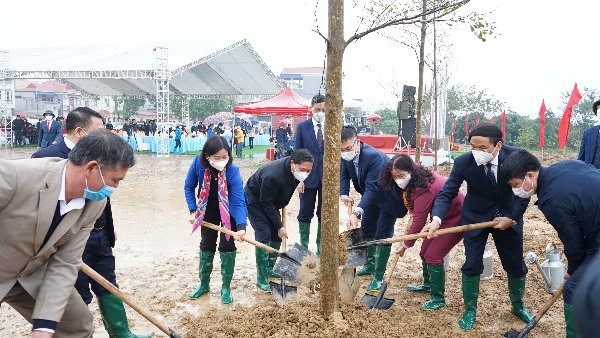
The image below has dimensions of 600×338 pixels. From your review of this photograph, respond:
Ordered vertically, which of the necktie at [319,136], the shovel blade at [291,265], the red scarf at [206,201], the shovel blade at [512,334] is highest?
the necktie at [319,136]

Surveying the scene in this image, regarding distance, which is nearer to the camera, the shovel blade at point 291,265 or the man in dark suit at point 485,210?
the man in dark suit at point 485,210

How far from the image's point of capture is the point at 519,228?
4.27 m

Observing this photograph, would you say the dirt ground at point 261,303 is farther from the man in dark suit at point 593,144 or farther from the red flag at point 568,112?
the red flag at point 568,112

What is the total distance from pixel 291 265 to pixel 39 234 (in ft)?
9.08

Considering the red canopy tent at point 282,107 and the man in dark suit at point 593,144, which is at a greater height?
the red canopy tent at point 282,107

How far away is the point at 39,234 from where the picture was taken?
2418mm

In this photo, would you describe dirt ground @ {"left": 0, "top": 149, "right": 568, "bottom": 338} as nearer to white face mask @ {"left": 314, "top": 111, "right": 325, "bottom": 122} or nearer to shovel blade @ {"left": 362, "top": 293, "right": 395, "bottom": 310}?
→ shovel blade @ {"left": 362, "top": 293, "right": 395, "bottom": 310}

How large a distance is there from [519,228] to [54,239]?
11.7ft

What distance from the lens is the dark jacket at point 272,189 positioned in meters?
5.07

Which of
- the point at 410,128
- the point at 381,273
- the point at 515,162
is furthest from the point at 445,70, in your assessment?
the point at 515,162

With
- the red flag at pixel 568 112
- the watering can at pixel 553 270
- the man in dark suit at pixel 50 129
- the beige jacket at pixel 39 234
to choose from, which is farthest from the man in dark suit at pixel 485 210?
the man in dark suit at pixel 50 129

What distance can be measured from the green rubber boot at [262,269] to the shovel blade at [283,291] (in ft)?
1.68

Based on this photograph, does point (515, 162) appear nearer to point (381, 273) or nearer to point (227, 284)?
point (381, 273)

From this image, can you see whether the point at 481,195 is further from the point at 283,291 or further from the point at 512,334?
the point at 283,291
